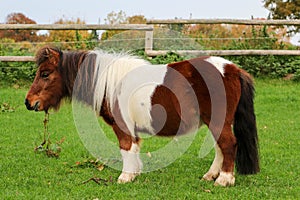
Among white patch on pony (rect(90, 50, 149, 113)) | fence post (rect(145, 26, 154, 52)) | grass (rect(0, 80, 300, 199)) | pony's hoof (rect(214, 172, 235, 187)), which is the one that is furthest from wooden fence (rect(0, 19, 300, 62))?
pony's hoof (rect(214, 172, 235, 187))

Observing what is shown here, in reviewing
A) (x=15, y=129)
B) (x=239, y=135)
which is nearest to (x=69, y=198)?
(x=239, y=135)

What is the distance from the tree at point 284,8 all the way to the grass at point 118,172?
1323cm

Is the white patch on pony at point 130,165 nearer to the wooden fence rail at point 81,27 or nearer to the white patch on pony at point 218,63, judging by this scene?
the white patch on pony at point 218,63

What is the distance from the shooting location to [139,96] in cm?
520

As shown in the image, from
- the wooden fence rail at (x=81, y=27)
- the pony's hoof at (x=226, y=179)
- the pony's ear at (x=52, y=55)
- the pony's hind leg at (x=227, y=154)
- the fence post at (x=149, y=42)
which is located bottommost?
the pony's hoof at (x=226, y=179)

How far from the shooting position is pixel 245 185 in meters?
5.08

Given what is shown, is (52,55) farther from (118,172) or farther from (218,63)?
(218,63)

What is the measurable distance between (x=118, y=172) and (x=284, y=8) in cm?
1722

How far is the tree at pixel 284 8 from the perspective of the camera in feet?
69.0

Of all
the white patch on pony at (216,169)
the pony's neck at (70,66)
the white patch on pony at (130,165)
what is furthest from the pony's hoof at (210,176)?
the pony's neck at (70,66)

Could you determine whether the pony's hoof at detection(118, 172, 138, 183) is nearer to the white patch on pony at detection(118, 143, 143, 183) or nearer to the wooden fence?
the white patch on pony at detection(118, 143, 143, 183)

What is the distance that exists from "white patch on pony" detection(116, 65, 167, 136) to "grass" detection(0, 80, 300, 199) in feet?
2.09

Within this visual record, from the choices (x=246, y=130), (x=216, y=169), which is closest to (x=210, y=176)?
(x=216, y=169)

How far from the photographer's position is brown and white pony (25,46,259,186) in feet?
16.7
